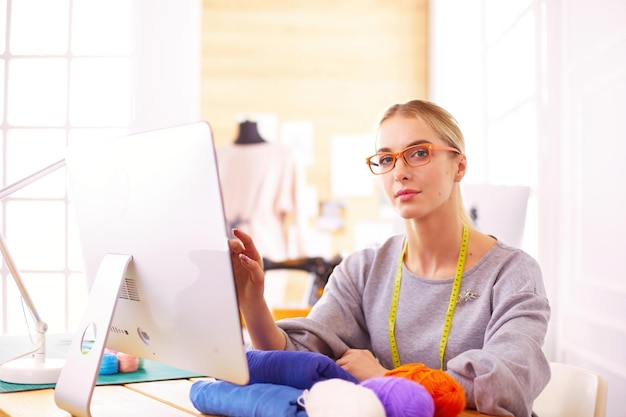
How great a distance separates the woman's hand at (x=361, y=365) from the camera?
4.31ft

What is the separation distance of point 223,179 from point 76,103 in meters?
0.90

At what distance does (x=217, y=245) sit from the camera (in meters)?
1.00

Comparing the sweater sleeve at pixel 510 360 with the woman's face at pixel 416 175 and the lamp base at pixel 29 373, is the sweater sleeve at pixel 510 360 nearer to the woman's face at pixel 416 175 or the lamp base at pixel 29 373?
the woman's face at pixel 416 175

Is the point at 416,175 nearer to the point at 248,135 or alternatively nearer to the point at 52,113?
the point at 248,135

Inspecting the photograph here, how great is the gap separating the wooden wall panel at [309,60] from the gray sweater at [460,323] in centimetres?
326

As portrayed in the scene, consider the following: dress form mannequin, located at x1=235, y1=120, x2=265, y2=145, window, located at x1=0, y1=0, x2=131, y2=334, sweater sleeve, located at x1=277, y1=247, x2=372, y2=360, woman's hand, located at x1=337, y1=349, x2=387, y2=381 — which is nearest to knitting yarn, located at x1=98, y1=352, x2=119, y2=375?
sweater sleeve, located at x1=277, y1=247, x2=372, y2=360

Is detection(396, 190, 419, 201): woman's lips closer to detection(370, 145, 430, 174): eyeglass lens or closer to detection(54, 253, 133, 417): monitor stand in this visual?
detection(370, 145, 430, 174): eyeglass lens

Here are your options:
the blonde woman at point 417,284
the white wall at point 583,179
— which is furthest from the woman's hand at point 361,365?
the white wall at point 583,179

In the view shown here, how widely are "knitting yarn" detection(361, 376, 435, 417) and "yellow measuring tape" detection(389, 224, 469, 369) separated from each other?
0.51 meters

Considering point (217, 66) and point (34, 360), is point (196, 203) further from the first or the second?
point (217, 66)

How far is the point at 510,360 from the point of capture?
1203 millimetres

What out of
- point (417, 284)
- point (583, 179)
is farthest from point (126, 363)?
point (583, 179)

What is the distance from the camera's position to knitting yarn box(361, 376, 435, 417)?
964 mm

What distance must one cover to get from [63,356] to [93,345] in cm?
54
